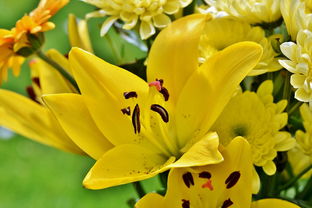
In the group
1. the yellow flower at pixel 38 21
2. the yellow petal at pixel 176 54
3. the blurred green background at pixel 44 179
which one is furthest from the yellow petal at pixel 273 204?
the blurred green background at pixel 44 179

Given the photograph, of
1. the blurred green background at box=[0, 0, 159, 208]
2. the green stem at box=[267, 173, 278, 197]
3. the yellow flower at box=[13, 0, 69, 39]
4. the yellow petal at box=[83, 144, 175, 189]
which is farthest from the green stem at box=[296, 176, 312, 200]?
the blurred green background at box=[0, 0, 159, 208]

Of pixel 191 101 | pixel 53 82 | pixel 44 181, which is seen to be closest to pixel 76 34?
pixel 53 82

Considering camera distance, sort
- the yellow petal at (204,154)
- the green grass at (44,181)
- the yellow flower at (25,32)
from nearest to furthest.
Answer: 1. the yellow petal at (204,154)
2. the yellow flower at (25,32)
3. the green grass at (44,181)

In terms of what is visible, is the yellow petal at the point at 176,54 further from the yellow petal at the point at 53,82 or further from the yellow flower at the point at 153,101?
the yellow petal at the point at 53,82

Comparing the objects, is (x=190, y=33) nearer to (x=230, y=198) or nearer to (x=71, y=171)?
(x=230, y=198)

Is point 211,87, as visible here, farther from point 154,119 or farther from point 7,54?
point 7,54

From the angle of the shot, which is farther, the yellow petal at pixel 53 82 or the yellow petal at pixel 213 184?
the yellow petal at pixel 53 82
